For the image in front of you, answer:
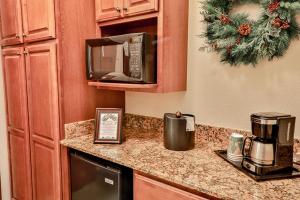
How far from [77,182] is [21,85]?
2.84 ft

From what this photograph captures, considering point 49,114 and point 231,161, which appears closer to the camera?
point 231,161

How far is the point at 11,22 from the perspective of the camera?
195 cm

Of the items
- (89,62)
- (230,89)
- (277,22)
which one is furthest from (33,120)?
(277,22)

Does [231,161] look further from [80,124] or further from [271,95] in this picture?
[80,124]

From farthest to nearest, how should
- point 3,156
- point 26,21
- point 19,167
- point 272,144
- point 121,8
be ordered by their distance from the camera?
point 3,156 < point 19,167 < point 26,21 < point 121,8 < point 272,144

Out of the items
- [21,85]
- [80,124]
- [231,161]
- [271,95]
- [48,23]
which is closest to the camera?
[231,161]

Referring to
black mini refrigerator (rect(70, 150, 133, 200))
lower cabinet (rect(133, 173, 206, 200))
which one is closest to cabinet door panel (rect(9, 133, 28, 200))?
black mini refrigerator (rect(70, 150, 133, 200))

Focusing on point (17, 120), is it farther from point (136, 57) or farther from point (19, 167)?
point (136, 57)

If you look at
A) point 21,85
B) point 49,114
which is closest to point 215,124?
point 49,114

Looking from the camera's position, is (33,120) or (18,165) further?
(18,165)

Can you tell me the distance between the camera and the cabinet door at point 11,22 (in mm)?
1868

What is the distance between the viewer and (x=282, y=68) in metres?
1.37

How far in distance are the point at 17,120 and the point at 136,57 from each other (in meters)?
1.23

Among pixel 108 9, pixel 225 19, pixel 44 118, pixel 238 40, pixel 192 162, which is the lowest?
pixel 192 162
